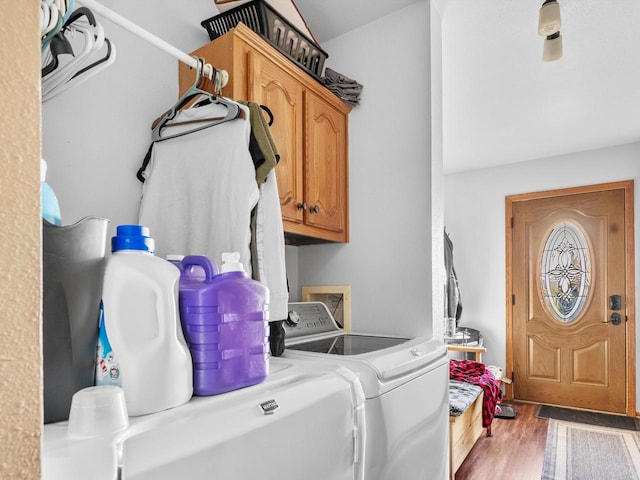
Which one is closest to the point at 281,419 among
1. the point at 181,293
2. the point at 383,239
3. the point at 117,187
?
the point at 181,293

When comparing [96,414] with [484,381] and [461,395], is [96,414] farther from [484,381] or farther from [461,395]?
[484,381]

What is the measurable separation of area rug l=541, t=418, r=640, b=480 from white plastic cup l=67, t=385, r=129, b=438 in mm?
2948

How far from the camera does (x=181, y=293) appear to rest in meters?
0.79

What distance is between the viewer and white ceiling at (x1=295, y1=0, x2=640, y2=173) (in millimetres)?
1902

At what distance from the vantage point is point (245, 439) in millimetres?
670

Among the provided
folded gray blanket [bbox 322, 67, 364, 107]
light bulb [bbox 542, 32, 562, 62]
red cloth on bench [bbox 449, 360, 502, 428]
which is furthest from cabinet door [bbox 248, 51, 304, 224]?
red cloth on bench [bbox 449, 360, 502, 428]

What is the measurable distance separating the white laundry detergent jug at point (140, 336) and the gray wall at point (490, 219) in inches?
170

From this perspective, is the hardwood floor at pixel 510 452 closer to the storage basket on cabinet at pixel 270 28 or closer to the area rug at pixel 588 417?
the area rug at pixel 588 417

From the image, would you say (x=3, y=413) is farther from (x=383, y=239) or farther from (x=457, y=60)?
(x=457, y=60)

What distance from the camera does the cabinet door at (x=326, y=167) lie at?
1.71 meters

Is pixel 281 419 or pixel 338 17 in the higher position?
pixel 338 17

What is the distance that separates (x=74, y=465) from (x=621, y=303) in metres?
4.53

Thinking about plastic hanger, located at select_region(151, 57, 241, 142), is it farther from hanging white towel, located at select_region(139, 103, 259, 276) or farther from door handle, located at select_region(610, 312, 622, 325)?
door handle, located at select_region(610, 312, 622, 325)

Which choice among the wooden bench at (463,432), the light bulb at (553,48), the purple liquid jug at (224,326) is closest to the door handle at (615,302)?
the wooden bench at (463,432)
